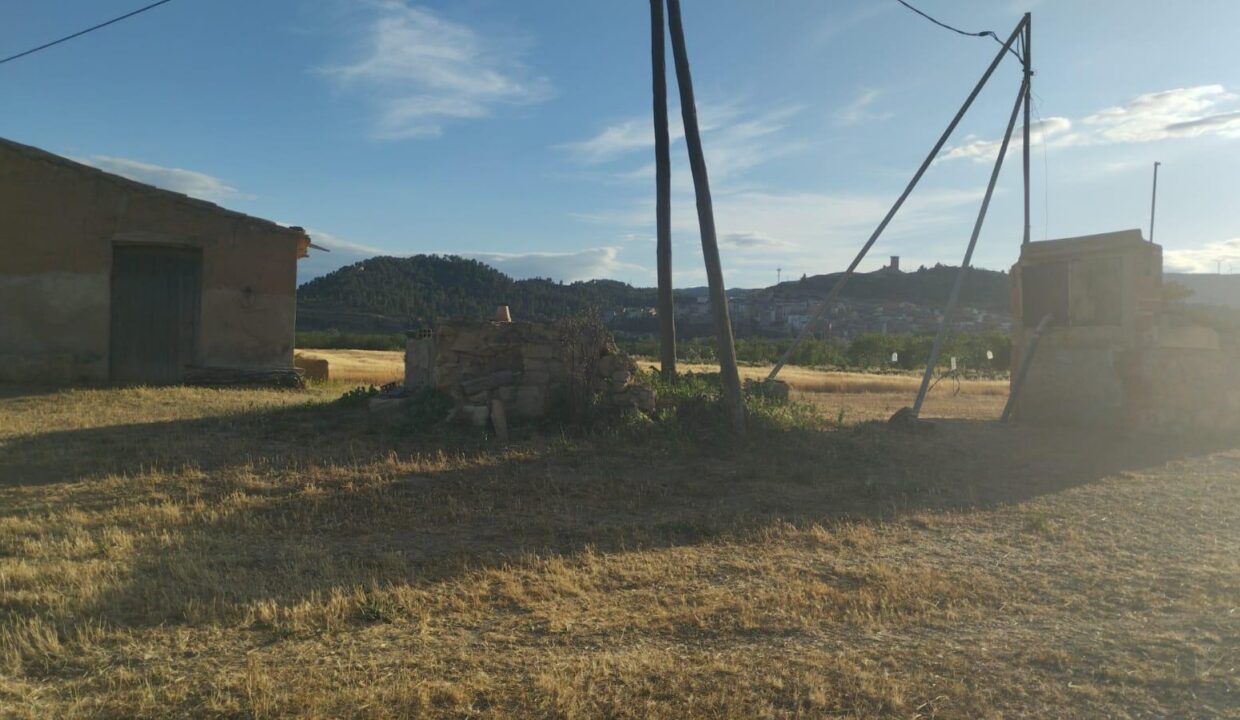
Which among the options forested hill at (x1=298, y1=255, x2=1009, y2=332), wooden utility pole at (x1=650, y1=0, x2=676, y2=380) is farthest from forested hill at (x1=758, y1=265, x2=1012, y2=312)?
wooden utility pole at (x1=650, y1=0, x2=676, y2=380)

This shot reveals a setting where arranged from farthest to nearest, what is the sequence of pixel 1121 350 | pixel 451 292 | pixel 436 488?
pixel 451 292 → pixel 1121 350 → pixel 436 488

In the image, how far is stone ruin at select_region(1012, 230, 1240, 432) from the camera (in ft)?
44.8

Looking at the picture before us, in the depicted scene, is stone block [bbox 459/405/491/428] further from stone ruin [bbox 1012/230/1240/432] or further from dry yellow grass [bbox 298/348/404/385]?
stone ruin [bbox 1012/230/1240/432]

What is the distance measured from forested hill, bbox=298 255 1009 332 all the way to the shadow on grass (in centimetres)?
3606

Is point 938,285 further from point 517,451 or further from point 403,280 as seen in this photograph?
point 517,451

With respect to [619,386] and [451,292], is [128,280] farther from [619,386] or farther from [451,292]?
[451,292]

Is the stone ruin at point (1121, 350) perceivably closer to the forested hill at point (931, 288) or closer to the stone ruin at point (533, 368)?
the stone ruin at point (533, 368)

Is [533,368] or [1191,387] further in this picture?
[1191,387]

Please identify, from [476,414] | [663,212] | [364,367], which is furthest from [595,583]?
[364,367]

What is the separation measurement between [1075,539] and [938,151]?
9.59 m

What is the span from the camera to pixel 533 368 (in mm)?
11570

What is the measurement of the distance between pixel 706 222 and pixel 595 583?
22.1 feet

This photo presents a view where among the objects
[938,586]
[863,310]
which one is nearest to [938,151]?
[938,586]

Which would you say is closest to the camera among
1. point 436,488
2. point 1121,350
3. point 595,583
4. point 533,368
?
point 595,583
